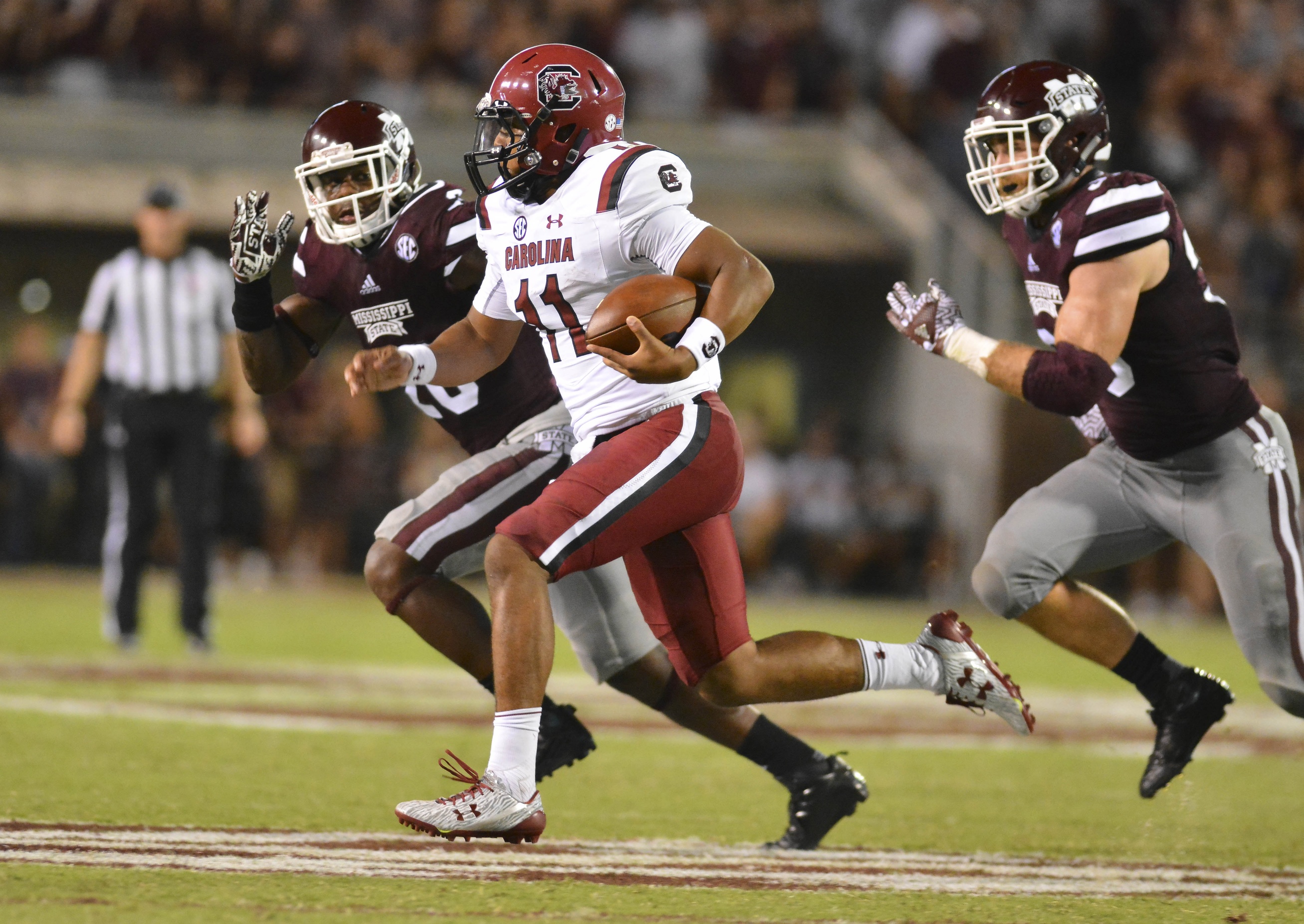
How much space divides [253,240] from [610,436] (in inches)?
41.4

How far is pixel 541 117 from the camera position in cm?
375

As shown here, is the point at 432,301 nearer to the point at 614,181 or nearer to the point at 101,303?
the point at 614,181

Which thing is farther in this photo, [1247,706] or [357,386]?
[1247,706]

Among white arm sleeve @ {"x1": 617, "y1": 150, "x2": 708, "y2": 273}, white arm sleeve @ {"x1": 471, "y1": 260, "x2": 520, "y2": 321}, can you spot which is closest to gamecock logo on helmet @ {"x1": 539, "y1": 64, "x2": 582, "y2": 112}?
white arm sleeve @ {"x1": 617, "y1": 150, "x2": 708, "y2": 273}

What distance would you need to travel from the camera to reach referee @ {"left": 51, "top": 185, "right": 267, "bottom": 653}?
7457 mm

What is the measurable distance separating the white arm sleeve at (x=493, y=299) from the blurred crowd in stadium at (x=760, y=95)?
7.71 metres

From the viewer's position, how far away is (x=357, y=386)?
370 cm

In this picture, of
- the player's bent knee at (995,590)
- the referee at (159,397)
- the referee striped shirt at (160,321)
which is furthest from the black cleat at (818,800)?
the referee striped shirt at (160,321)

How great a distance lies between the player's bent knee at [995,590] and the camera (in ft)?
13.5

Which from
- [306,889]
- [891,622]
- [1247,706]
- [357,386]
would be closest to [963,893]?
[306,889]

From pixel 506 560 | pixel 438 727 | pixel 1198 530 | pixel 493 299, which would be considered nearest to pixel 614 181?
pixel 493 299

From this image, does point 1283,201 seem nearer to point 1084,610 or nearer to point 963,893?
point 1084,610

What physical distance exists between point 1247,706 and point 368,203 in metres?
4.71

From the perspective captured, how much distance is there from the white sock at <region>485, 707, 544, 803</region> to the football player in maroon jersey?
568 millimetres
